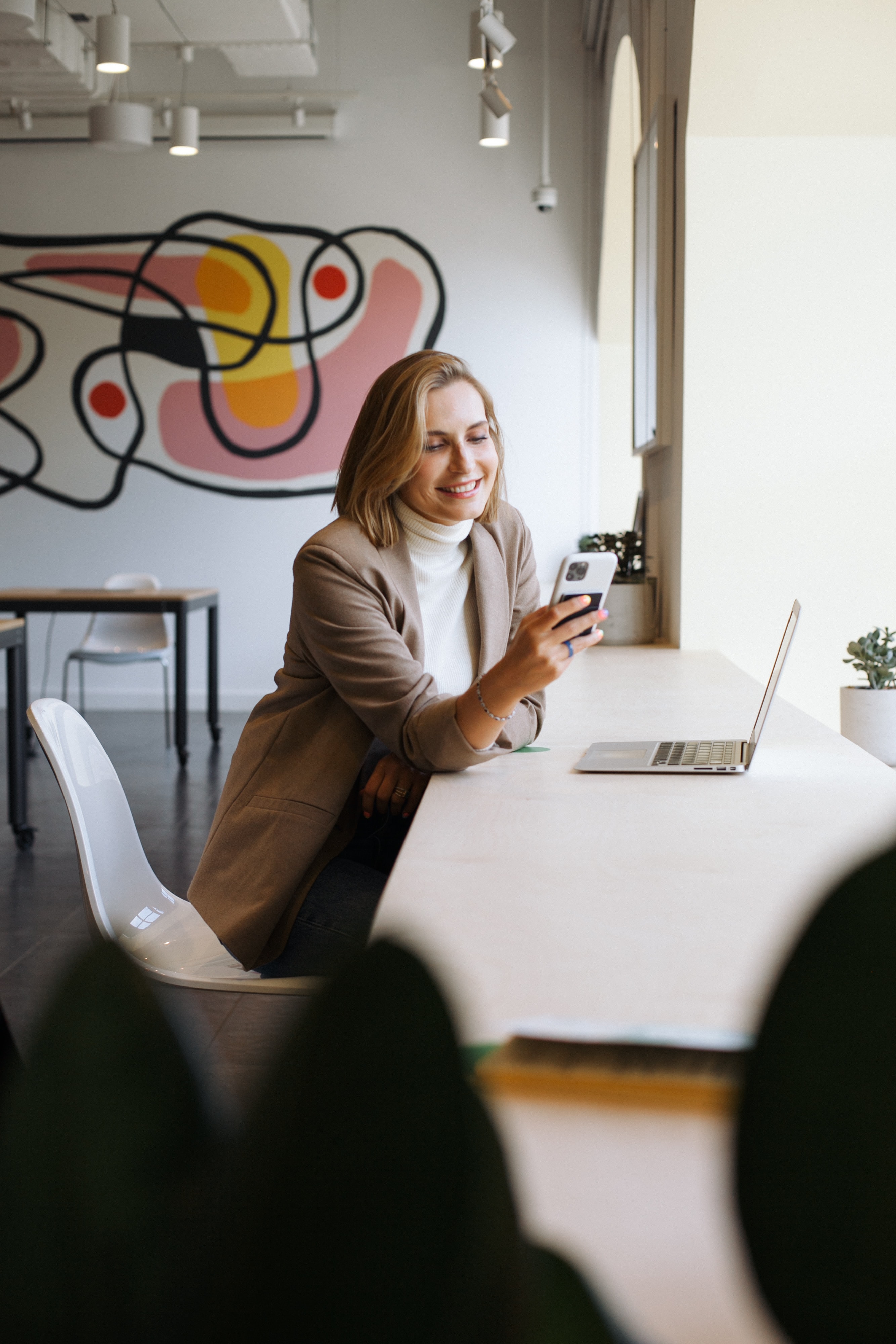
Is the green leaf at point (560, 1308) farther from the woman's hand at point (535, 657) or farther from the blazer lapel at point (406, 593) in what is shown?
the blazer lapel at point (406, 593)

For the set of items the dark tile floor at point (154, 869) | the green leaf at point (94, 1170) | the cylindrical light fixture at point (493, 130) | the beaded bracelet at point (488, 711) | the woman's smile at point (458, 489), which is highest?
the cylindrical light fixture at point (493, 130)

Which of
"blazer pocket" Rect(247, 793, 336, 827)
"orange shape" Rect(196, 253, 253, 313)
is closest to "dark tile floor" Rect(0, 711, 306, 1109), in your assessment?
"blazer pocket" Rect(247, 793, 336, 827)

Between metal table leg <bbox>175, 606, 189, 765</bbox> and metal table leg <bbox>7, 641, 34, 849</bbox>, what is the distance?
107cm

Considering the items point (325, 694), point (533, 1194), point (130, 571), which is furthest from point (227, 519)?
point (533, 1194)

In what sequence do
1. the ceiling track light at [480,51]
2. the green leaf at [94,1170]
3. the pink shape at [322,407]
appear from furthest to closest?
A: the pink shape at [322,407], the ceiling track light at [480,51], the green leaf at [94,1170]

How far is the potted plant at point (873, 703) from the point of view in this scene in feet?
7.62

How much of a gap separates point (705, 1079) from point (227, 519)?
Answer: 240 inches

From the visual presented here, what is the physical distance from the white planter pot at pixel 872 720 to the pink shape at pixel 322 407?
428 cm

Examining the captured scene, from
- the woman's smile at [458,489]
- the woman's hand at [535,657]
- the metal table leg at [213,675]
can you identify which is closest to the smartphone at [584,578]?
the woman's hand at [535,657]

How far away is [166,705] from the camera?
17.6 feet

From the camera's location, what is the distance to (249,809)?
4.75 ft

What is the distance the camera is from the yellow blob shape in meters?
6.27

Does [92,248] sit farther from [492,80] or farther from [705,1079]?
[705,1079]

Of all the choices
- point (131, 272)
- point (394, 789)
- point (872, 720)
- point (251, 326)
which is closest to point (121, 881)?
point (394, 789)
